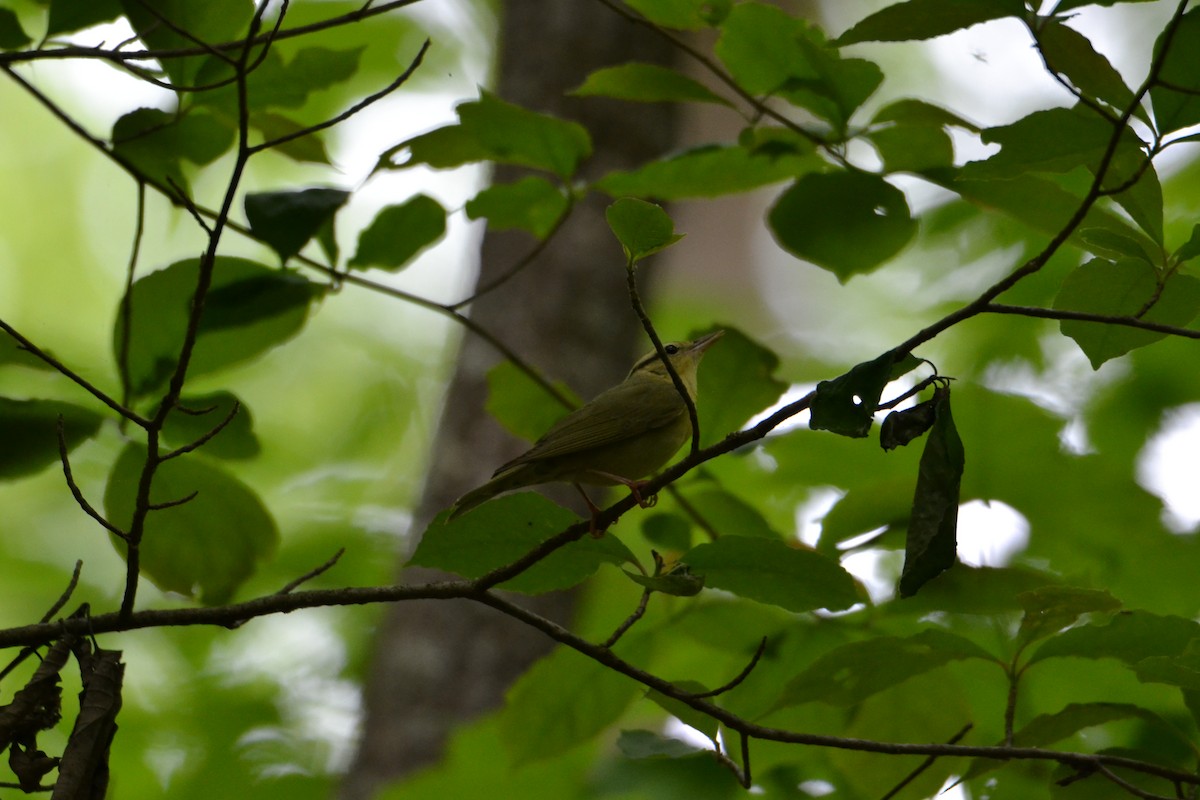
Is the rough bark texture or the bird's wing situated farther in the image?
the rough bark texture

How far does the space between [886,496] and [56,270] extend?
970cm

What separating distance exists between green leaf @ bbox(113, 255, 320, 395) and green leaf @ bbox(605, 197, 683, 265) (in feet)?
4.05

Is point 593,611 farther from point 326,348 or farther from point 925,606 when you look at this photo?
point 326,348

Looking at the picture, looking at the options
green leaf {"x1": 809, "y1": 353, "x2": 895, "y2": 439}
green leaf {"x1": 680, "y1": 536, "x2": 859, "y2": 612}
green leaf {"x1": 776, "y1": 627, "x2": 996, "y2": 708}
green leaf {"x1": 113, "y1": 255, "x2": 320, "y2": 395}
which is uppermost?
green leaf {"x1": 113, "y1": 255, "x2": 320, "y2": 395}

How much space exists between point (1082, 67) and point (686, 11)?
0.94 m

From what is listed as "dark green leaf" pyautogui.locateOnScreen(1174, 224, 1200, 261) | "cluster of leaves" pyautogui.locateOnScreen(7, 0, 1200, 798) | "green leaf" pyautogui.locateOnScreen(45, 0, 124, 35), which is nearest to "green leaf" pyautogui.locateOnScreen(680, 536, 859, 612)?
"cluster of leaves" pyautogui.locateOnScreen(7, 0, 1200, 798)

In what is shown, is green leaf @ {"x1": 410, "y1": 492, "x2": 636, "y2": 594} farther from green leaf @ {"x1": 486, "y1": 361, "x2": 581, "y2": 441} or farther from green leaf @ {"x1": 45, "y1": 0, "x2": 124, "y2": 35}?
green leaf @ {"x1": 45, "y1": 0, "x2": 124, "y2": 35}

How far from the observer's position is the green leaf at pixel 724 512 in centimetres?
271

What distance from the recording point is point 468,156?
8.91 feet

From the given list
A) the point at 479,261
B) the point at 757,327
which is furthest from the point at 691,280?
the point at 479,261

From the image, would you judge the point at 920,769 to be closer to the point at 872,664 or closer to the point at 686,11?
the point at 872,664

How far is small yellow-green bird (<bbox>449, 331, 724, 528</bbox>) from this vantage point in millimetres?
3416

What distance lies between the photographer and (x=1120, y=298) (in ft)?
6.64

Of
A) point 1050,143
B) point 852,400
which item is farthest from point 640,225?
point 1050,143
